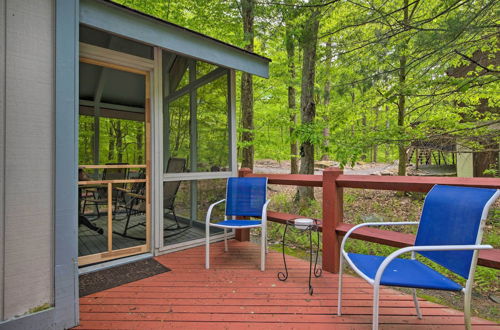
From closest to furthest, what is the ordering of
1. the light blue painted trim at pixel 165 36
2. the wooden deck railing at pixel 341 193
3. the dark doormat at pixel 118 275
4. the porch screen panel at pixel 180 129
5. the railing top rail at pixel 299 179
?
the wooden deck railing at pixel 341 193 < the light blue painted trim at pixel 165 36 < the dark doormat at pixel 118 275 < the railing top rail at pixel 299 179 < the porch screen panel at pixel 180 129

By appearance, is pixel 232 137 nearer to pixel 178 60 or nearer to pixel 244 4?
pixel 178 60

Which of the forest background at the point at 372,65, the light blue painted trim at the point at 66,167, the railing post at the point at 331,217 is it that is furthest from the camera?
the forest background at the point at 372,65

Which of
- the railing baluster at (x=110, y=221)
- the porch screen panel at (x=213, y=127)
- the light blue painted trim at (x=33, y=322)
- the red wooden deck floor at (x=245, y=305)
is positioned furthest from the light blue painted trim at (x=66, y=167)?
the porch screen panel at (x=213, y=127)

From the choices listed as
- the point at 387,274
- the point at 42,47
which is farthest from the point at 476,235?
the point at 42,47

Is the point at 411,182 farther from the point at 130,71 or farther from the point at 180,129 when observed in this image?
the point at 130,71

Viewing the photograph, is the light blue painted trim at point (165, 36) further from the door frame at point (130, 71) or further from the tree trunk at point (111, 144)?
the tree trunk at point (111, 144)

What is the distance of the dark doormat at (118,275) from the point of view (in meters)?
2.40

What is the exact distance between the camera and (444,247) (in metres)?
1.38

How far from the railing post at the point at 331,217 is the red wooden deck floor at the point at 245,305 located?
0.16 meters

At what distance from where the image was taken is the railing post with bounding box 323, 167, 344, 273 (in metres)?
2.62

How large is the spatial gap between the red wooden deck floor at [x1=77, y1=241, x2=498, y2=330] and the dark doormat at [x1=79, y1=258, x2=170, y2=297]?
10cm

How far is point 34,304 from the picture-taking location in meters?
1.70

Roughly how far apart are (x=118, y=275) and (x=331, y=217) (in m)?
2.12

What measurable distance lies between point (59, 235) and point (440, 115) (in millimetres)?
6144
